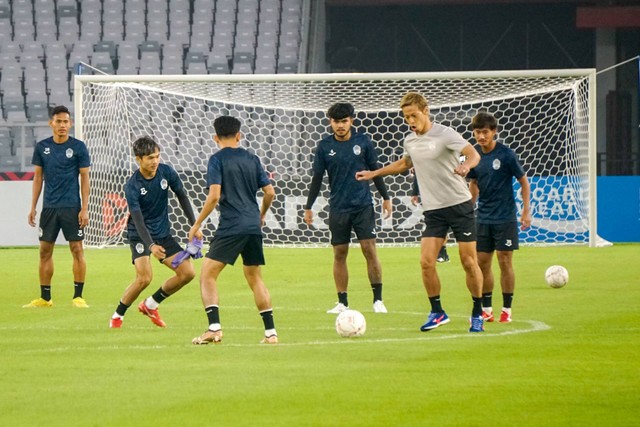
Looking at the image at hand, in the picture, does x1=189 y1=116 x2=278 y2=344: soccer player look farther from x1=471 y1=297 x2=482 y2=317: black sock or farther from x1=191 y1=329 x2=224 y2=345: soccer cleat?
x1=471 y1=297 x2=482 y2=317: black sock

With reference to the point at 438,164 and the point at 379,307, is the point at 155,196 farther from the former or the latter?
the point at 379,307

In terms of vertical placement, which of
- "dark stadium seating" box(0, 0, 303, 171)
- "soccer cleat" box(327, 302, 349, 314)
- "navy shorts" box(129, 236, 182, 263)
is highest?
"dark stadium seating" box(0, 0, 303, 171)

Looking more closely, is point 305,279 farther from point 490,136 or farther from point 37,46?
point 37,46

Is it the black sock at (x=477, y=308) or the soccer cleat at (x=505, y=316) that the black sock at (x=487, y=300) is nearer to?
the soccer cleat at (x=505, y=316)

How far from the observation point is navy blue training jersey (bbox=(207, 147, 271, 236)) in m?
9.52

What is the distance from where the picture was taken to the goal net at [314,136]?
23922 millimetres

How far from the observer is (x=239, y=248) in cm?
958

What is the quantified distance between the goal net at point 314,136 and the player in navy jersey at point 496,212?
34.8ft

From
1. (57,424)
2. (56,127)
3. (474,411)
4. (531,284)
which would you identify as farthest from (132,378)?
(531,284)

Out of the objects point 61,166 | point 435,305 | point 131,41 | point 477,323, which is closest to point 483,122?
point 435,305

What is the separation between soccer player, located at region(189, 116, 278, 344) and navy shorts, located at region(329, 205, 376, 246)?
318cm

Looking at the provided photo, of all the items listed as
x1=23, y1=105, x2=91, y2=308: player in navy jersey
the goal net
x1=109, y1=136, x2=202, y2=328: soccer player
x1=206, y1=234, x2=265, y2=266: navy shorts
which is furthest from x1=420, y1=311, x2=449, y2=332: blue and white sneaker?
the goal net

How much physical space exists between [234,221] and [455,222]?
188 centimetres

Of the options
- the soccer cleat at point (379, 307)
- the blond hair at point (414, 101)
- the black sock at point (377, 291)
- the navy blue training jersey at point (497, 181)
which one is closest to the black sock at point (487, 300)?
the navy blue training jersey at point (497, 181)
